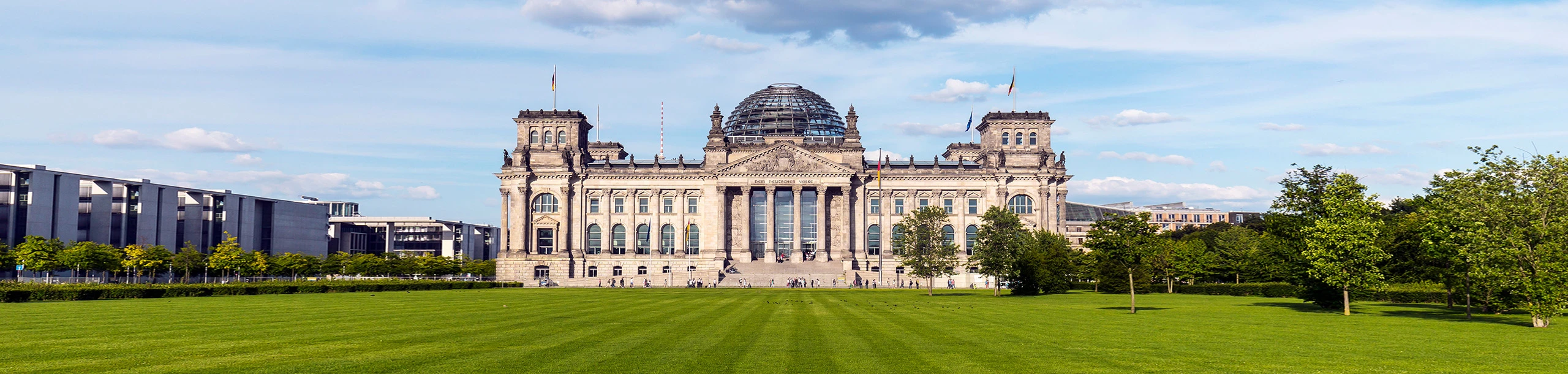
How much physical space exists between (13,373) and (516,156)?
12310 centimetres

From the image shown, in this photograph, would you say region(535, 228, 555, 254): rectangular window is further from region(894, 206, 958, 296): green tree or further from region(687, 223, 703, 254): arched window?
region(894, 206, 958, 296): green tree

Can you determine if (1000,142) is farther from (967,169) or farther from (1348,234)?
(1348,234)

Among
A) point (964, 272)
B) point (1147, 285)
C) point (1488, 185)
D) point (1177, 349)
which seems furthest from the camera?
point (964, 272)

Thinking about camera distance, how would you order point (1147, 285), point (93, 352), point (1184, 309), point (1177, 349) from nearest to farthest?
1. point (93, 352)
2. point (1177, 349)
3. point (1184, 309)
4. point (1147, 285)

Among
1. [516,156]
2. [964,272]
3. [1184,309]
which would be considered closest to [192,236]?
[516,156]

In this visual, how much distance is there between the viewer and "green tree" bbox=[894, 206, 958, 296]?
3713 inches

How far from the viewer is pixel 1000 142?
146875mm

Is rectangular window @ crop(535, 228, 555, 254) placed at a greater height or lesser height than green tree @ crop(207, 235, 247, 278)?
greater

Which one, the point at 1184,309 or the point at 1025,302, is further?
the point at 1025,302

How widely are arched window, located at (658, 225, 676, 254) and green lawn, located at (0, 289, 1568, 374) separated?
88.6m

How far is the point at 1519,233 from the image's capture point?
43688 millimetres

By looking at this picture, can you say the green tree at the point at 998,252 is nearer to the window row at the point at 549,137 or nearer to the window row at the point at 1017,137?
the window row at the point at 1017,137

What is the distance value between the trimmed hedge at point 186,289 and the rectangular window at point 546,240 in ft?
160

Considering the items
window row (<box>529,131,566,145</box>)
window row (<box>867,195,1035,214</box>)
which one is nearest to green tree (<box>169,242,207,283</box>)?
window row (<box>529,131,566,145</box>)
